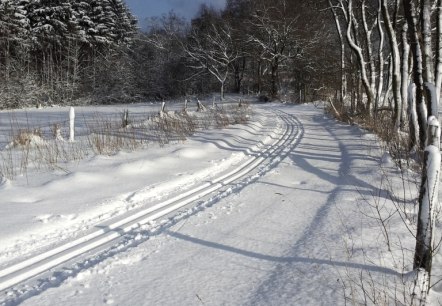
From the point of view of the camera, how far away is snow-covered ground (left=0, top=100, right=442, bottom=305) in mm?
3275

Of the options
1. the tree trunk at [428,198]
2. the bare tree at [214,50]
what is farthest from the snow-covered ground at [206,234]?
the bare tree at [214,50]

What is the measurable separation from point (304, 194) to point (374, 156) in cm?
356

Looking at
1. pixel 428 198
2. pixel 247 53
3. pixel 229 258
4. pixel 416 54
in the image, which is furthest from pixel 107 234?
pixel 247 53

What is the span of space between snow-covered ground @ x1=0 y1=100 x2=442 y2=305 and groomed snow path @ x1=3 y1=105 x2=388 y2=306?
0.01m

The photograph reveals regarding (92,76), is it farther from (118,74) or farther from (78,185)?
(78,185)

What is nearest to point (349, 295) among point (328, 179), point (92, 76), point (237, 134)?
point (328, 179)

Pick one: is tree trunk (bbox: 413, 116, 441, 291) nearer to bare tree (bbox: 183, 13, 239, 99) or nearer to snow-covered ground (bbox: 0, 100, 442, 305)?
snow-covered ground (bbox: 0, 100, 442, 305)

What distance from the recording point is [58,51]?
4369 cm

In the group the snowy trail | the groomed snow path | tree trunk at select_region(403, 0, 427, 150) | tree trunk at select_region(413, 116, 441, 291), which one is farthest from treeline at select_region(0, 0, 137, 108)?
tree trunk at select_region(413, 116, 441, 291)

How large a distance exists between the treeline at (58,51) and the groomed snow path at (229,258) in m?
33.3

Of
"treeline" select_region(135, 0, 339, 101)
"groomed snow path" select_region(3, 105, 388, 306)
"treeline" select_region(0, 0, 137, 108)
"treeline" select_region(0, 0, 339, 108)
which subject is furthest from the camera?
"treeline" select_region(135, 0, 339, 101)

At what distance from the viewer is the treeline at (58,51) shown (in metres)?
36.7

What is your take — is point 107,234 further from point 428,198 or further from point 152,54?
point 152,54

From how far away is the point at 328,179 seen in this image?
7473 mm
